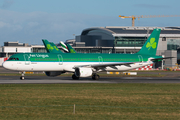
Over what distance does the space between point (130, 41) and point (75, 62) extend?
10858 centimetres

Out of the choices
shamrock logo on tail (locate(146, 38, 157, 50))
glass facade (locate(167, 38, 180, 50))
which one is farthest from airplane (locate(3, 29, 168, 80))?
glass facade (locate(167, 38, 180, 50))

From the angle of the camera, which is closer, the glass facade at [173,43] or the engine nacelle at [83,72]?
the engine nacelle at [83,72]

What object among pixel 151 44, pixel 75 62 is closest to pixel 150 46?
pixel 151 44

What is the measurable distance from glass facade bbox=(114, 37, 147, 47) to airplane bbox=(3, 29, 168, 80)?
99.0 m

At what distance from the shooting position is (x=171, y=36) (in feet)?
497

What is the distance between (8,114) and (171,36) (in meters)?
141

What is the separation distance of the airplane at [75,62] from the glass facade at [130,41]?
3900 inches

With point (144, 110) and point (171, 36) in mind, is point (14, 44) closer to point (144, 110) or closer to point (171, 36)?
point (171, 36)

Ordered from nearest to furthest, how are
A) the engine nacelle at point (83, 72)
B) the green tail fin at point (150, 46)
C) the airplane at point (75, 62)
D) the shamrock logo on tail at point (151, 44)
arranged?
1. the airplane at point (75, 62)
2. the engine nacelle at point (83, 72)
3. the green tail fin at point (150, 46)
4. the shamrock logo on tail at point (151, 44)

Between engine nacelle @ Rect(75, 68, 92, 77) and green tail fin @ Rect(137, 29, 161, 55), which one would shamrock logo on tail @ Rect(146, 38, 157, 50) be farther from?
engine nacelle @ Rect(75, 68, 92, 77)

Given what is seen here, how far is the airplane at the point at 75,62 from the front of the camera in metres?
47.0

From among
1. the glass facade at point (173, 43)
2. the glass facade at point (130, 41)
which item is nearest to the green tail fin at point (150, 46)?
the glass facade at point (130, 41)

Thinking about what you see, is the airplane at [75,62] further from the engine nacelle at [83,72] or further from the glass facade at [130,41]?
the glass facade at [130,41]

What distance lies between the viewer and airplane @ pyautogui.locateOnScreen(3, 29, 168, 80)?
47000 millimetres
